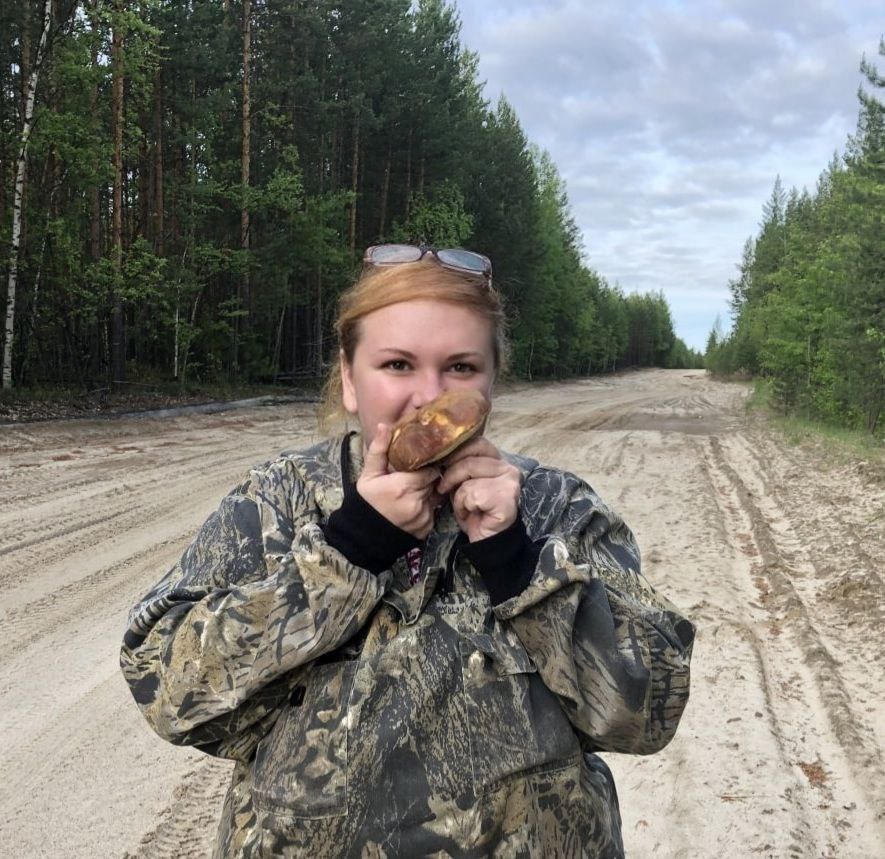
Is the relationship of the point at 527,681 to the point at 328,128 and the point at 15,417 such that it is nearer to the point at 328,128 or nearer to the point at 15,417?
the point at 15,417

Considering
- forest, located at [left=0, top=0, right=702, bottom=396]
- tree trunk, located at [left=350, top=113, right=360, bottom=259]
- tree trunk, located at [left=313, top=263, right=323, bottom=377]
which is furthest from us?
tree trunk, located at [left=350, top=113, right=360, bottom=259]

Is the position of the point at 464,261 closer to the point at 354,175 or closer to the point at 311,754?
the point at 311,754

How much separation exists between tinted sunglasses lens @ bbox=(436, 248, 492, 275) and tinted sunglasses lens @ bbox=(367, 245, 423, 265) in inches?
2.3

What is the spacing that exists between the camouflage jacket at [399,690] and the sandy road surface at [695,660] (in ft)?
7.21

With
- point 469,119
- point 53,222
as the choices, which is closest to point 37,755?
point 53,222

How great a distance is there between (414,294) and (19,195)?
17.3 metres

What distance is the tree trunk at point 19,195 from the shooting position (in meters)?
15.4

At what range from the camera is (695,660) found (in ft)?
16.0

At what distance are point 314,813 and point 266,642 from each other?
0.99 feet

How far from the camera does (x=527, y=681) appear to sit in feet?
4.41

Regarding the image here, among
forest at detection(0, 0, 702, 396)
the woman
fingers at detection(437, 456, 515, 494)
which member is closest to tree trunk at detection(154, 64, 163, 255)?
forest at detection(0, 0, 702, 396)

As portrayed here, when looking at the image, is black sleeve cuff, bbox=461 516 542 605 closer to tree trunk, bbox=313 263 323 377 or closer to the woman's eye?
the woman's eye

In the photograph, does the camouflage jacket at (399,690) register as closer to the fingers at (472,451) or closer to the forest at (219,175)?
the fingers at (472,451)

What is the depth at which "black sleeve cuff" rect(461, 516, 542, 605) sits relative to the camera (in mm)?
1306
